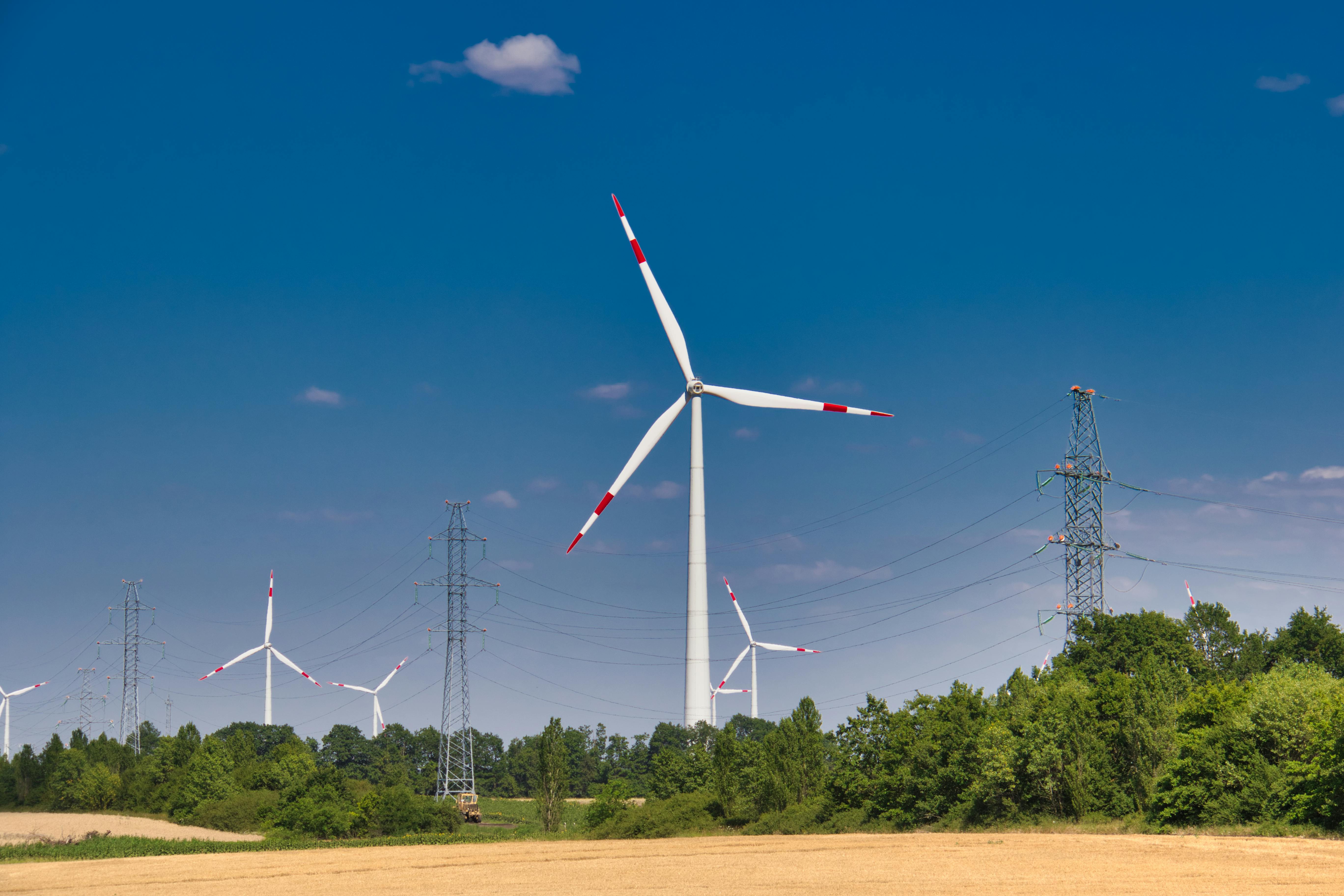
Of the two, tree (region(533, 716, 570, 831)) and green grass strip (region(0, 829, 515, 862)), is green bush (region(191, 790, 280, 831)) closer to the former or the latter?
green grass strip (region(0, 829, 515, 862))

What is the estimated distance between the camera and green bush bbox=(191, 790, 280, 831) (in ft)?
371

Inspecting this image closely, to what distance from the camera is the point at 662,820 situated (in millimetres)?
91250

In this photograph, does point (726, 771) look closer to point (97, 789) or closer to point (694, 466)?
point (694, 466)

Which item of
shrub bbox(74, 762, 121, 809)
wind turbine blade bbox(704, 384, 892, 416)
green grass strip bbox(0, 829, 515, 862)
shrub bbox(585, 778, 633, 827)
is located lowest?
shrub bbox(74, 762, 121, 809)

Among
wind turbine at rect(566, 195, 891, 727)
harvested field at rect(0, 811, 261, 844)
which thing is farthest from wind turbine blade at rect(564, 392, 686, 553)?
harvested field at rect(0, 811, 261, 844)

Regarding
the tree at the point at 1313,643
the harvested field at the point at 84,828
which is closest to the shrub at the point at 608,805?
the harvested field at the point at 84,828

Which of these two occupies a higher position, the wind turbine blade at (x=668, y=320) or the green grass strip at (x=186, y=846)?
the wind turbine blade at (x=668, y=320)

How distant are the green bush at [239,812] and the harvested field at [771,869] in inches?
1425

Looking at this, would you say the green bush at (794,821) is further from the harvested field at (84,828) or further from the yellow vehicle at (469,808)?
the harvested field at (84,828)

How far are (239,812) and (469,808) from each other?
908 inches

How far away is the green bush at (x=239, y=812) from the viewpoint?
113 meters

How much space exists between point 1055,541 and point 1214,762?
39.8m

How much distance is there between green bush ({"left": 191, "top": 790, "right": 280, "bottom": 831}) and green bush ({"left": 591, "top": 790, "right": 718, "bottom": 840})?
137 ft

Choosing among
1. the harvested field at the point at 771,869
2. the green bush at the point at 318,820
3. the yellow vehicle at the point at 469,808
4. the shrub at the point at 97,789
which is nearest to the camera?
the harvested field at the point at 771,869
